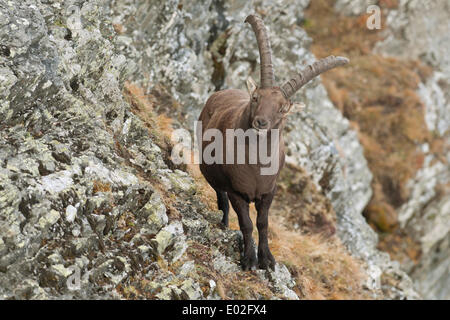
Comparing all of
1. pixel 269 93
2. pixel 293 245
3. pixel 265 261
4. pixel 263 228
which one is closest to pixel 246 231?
pixel 263 228

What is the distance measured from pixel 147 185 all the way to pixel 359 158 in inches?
635

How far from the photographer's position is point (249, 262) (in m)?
8.09

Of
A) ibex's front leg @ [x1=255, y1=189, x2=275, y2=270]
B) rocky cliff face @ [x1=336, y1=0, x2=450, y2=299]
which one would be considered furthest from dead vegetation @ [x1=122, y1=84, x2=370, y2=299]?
rocky cliff face @ [x1=336, y1=0, x2=450, y2=299]

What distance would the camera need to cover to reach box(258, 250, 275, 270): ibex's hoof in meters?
8.26

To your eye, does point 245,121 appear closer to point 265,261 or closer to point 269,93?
point 269,93

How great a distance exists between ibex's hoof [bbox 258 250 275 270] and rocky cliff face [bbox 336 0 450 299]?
18.1m

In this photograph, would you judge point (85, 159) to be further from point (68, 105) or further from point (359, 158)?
point (359, 158)

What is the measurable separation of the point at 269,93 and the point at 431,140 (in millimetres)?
21630

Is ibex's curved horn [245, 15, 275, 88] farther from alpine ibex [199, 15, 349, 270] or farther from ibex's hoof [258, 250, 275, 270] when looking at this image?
ibex's hoof [258, 250, 275, 270]

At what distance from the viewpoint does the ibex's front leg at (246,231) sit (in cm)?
809

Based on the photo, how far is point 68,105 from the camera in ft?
25.1

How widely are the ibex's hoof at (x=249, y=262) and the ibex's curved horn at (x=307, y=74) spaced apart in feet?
8.29

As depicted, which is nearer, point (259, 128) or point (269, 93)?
point (259, 128)
